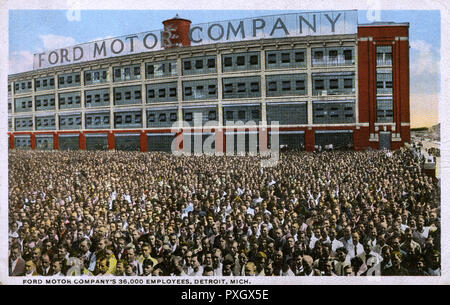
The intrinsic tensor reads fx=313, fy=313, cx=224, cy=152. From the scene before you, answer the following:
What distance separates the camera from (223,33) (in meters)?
10.5

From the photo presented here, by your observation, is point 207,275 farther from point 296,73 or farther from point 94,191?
point 296,73

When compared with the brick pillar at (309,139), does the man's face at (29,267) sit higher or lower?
lower

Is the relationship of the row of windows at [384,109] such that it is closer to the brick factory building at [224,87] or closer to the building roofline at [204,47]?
the brick factory building at [224,87]

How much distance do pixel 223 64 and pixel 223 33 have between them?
1767 mm

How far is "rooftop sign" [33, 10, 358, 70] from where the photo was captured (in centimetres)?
994

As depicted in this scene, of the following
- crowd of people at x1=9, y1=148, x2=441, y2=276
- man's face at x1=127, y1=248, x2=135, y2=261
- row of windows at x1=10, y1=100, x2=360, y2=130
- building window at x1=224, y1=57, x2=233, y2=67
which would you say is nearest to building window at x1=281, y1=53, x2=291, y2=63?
row of windows at x1=10, y1=100, x2=360, y2=130

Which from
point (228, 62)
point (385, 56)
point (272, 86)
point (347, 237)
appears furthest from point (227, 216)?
point (385, 56)

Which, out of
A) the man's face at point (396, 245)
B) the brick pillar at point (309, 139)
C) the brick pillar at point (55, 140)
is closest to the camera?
the man's face at point (396, 245)

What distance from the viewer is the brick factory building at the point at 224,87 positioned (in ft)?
34.3

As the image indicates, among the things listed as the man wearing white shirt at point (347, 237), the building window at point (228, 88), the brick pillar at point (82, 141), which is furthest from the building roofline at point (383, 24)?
the brick pillar at point (82, 141)

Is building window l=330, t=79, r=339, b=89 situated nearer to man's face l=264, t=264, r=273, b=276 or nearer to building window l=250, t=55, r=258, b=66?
building window l=250, t=55, r=258, b=66

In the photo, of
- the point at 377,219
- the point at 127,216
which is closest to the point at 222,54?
the point at 127,216

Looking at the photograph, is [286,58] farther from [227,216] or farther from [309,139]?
[227,216]

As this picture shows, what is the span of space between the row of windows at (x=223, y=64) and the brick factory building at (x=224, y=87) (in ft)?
0.13
